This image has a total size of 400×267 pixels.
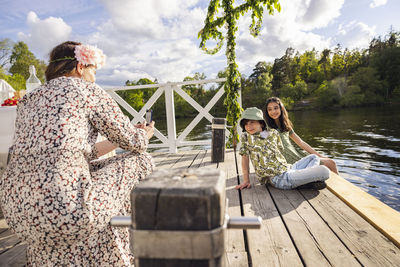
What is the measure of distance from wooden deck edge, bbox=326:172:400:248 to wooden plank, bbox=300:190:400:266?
0.10ft

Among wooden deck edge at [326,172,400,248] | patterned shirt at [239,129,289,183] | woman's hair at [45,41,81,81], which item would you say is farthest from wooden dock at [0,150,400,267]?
woman's hair at [45,41,81,81]

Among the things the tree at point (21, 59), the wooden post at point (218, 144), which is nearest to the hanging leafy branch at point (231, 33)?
the wooden post at point (218, 144)

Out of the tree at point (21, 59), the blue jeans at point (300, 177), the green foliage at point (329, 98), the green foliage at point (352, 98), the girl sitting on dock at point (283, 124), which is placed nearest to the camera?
the blue jeans at point (300, 177)

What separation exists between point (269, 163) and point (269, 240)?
1.02 meters

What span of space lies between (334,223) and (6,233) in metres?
2.29

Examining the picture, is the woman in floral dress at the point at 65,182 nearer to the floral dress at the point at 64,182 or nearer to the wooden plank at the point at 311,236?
the floral dress at the point at 64,182

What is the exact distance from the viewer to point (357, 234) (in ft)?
4.76

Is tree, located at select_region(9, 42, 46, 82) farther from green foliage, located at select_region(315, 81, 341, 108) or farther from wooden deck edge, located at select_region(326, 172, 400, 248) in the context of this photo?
wooden deck edge, located at select_region(326, 172, 400, 248)

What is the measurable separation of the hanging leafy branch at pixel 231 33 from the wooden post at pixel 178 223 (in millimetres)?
Result: 3877

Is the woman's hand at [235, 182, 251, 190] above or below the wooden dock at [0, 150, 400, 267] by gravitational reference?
above

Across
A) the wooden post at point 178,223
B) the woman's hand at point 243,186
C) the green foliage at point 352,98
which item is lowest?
the woman's hand at point 243,186

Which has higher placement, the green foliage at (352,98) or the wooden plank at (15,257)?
the green foliage at (352,98)

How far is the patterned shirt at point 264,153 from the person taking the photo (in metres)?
2.33

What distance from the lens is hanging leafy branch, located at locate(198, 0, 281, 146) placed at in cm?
412
